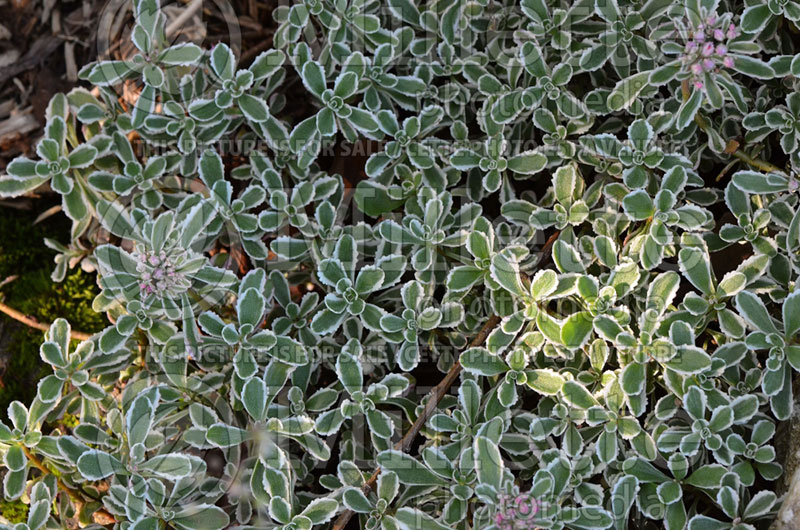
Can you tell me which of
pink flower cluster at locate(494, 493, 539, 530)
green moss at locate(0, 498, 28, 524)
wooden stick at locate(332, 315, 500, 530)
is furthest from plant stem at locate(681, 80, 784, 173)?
green moss at locate(0, 498, 28, 524)

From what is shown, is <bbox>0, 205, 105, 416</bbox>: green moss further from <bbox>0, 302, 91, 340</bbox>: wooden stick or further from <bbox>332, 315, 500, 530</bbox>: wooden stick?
<bbox>332, 315, 500, 530</bbox>: wooden stick

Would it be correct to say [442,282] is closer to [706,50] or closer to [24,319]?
[706,50]

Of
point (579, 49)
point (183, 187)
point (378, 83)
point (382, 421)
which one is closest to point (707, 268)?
point (579, 49)

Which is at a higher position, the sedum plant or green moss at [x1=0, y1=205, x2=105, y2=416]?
the sedum plant

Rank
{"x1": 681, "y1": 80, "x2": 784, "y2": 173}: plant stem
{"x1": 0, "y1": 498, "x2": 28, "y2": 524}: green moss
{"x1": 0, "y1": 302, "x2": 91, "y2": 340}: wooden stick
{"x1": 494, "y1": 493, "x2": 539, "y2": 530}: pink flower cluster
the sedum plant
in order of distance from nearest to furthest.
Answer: {"x1": 494, "y1": 493, "x2": 539, "y2": 530}: pink flower cluster, the sedum plant, {"x1": 681, "y1": 80, "x2": 784, "y2": 173}: plant stem, {"x1": 0, "y1": 498, "x2": 28, "y2": 524}: green moss, {"x1": 0, "y1": 302, "x2": 91, "y2": 340}: wooden stick

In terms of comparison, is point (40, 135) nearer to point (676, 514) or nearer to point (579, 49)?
point (579, 49)

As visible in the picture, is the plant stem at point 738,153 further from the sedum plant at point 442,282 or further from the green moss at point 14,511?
the green moss at point 14,511

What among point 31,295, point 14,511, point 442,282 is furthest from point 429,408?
point 31,295
